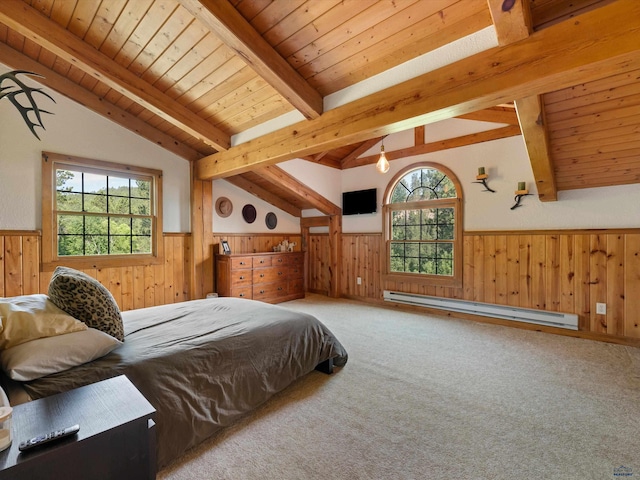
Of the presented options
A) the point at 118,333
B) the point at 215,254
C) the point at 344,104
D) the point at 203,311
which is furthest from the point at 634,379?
the point at 215,254

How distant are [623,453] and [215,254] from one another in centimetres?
485

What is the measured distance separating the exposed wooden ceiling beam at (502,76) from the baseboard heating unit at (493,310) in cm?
288

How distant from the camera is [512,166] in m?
3.95

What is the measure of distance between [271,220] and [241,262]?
1271mm

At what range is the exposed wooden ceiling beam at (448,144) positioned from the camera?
3.97 metres

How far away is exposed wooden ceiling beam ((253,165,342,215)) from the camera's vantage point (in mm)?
4738

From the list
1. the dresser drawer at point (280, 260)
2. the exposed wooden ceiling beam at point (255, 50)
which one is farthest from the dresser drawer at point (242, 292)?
the exposed wooden ceiling beam at point (255, 50)

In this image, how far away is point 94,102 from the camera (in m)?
3.75

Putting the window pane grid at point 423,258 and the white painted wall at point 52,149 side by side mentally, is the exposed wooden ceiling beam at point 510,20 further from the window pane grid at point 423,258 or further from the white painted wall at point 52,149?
the white painted wall at point 52,149

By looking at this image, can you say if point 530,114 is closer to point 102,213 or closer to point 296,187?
point 296,187

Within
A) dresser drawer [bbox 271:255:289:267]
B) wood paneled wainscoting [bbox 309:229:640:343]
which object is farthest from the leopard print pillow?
wood paneled wainscoting [bbox 309:229:640:343]

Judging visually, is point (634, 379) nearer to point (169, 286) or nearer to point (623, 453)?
point (623, 453)

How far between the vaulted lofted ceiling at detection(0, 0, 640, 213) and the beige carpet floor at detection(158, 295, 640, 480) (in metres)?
2.10

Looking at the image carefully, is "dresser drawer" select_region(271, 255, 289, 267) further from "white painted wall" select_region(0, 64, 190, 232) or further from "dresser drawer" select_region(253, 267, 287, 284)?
"white painted wall" select_region(0, 64, 190, 232)
